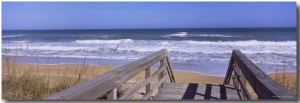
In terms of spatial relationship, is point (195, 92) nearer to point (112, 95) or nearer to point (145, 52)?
point (112, 95)

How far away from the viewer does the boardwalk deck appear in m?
4.11

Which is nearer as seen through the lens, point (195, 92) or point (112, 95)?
point (112, 95)

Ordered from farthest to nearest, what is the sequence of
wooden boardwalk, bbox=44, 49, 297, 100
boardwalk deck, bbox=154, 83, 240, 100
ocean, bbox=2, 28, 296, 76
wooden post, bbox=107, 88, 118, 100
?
1. ocean, bbox=2, 28, 296, 76
2. boardwalk deck, bbox=154, 83, 240, 100
3. wooden post, bbox=107, 88, 118, 100
4. wooden boardwalk, bbox=44, 49, 297, 100

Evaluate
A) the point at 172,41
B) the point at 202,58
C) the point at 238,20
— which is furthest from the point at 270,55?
the point at 172,41

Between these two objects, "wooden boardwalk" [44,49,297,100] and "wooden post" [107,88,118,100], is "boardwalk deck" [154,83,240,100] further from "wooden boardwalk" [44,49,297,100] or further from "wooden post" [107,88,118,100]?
"wooden post" [107,88,118,100]

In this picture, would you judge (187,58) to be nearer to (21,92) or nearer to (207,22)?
(207,22)

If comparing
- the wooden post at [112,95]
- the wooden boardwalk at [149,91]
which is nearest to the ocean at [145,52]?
the wooden boardwalk at [149,91]

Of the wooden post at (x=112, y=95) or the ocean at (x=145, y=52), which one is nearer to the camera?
the wooden post at (x=112, y=95)

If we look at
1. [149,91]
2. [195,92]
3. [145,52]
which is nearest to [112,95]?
[149,91]

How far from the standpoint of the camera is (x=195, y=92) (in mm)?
4434

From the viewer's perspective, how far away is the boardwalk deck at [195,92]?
4114 millimetres

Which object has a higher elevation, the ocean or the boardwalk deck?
the ocean

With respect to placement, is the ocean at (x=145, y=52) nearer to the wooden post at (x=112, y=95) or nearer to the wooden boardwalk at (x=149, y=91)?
the wooden boardwalk at (x=149, y=91)

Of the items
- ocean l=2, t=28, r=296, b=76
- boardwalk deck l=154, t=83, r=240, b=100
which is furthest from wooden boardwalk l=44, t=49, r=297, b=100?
ocean l=2, t=28, r=296, b=76
